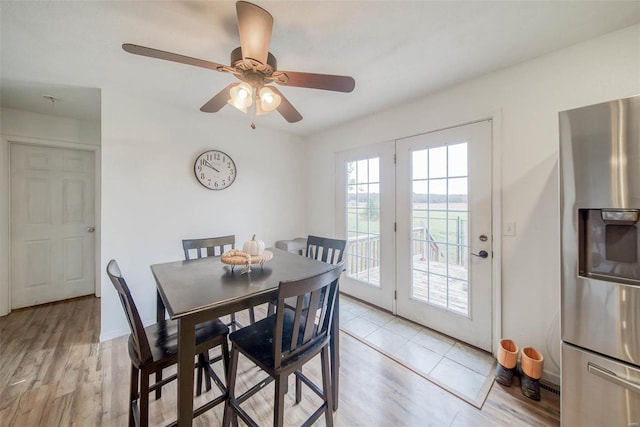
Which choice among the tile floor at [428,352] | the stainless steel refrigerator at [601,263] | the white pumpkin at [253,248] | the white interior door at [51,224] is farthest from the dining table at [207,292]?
the white interior door at [51,224]

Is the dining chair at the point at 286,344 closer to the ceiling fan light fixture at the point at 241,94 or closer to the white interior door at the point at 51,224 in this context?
the ceiling fan light fixture at the point at 241,94

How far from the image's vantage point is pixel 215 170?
2945 millimetres

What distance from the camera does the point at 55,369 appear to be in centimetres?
188

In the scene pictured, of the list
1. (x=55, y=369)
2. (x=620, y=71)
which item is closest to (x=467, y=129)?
(x=620, y=71)

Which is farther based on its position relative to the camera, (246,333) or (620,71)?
(620,71)

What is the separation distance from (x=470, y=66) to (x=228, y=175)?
2.73 m

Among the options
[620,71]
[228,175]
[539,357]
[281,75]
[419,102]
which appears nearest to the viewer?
[281,75]

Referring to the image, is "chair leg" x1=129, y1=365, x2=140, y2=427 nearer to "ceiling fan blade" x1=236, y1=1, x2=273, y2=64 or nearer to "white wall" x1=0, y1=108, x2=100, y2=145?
"ceiling fan blade" x1=236, y1=1, x2=273, y2=64

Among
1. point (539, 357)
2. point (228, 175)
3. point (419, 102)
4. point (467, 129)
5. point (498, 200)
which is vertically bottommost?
point (539, 357)

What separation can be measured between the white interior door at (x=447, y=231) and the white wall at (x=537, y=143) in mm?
146

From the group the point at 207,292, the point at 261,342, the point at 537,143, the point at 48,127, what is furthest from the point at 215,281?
the point at 48,127

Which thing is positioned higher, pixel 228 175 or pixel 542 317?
pixel 228 175

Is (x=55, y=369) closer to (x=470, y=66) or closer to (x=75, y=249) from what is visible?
(x=75, y=249)

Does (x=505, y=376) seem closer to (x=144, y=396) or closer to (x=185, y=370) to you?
(x=185, y=370)
